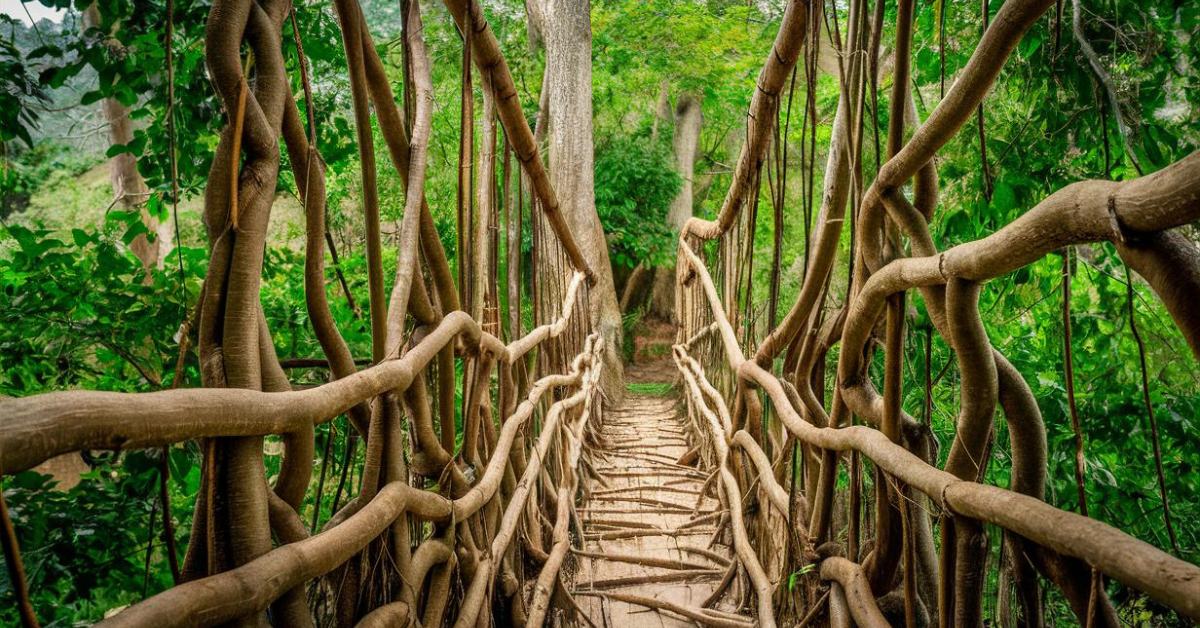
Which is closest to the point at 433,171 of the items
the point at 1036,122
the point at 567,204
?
the point at 567,204

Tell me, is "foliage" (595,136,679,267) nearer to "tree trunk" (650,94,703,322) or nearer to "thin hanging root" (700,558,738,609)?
"tree trunk" (650,94,703,322)

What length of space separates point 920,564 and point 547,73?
17.7 ft

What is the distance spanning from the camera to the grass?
7.03 metres

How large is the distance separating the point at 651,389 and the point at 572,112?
324 centimetres

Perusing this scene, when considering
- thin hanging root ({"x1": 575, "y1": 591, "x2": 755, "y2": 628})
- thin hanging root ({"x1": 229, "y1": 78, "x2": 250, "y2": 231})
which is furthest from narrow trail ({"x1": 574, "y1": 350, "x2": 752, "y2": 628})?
thin hanging root ({"x1": 229, "y1": 78, "x2": 250, "y2": 231})

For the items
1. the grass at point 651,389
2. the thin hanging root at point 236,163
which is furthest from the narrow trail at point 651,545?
the grass at point 651,389

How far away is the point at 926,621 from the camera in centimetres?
109

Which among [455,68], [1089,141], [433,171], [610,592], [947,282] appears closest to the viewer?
[947,282]

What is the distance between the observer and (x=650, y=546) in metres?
2.59

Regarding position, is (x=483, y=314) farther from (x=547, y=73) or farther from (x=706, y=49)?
(x=706, y=49)

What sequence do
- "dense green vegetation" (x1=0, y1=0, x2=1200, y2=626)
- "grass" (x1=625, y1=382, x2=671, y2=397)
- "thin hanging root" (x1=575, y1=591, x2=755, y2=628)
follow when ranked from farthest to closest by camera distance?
"grass" (x1=625, y1=382, x2=671, y2=397) < "thin hanging root" (x1=575, y1=591, x2=755, y2=628) < "dense green vegetation" (x1=0, y1=0, x2=1200, y2=626)

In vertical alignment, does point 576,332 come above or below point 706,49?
below

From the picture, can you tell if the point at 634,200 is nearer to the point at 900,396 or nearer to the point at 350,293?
the point at 350,293

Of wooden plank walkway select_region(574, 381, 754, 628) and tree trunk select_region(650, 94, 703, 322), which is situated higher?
tree trunk select_region(650, 94, 703, 322)
